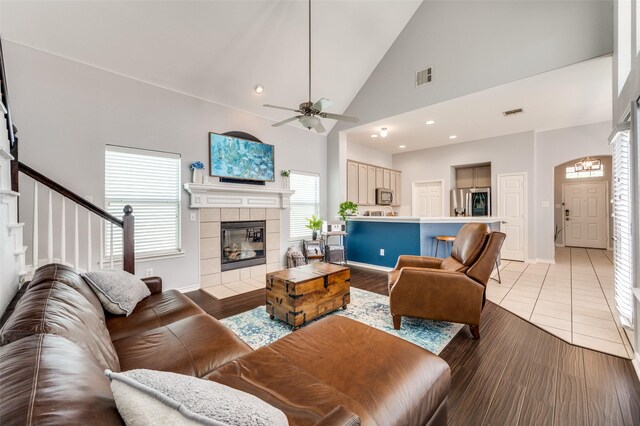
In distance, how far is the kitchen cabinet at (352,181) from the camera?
20.0ft

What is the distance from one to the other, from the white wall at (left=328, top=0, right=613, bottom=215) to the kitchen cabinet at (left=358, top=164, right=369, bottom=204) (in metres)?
1.45

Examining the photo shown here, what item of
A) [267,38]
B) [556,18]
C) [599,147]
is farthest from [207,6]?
[599,147]

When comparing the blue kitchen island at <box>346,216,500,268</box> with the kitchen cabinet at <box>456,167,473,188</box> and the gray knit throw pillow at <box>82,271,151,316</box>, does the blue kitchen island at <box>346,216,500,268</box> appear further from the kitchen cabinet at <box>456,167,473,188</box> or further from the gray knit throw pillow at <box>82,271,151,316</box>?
the gray knit throw pillow at <box>82,271,151,316</box>

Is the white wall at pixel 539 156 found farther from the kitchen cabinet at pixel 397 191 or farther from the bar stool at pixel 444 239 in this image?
the bar stool at pixel 444 239

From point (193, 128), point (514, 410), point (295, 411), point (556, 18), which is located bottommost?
point (514, 410)

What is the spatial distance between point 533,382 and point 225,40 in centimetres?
489

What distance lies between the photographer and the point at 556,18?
10.7 feet

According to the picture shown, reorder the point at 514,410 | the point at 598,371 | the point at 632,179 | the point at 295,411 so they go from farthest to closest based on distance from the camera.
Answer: the point at 632,179 → the point at 598,371 → the point at 514,410 → the point at 295,411

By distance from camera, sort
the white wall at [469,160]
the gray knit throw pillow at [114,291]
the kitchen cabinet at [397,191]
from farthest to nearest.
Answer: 1. the kitchen cabinet at [397,191]
2. the white wall at [469,160]
3. the gray knit throw pillow at [114,291]

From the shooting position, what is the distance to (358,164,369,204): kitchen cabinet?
6398mm

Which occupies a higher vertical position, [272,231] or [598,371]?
[272,231]

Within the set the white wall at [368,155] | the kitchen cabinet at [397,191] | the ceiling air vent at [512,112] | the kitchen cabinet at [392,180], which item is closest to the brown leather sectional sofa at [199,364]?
the ceiling air vent at [512,112]

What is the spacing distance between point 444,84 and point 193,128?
4.02m

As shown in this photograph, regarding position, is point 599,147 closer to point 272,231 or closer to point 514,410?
point 514,410
